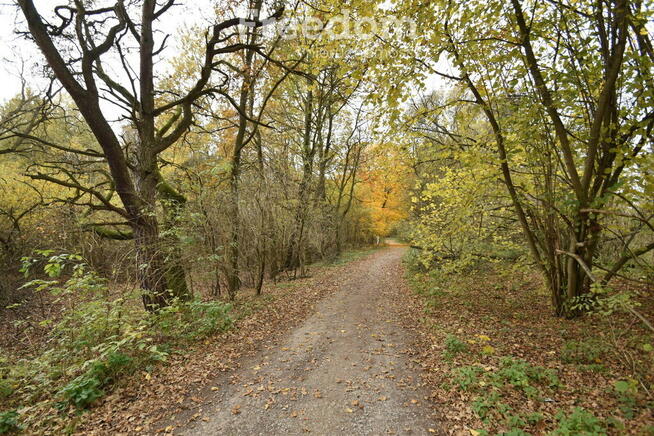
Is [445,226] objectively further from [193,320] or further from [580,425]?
[193,320]

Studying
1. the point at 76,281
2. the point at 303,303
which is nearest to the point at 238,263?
the point at 303,303

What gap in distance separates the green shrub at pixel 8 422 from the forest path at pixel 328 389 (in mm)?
1879

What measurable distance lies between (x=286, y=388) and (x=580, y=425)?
3476 mm

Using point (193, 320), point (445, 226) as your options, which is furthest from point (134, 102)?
point (445, 226)

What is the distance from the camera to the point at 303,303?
869cm

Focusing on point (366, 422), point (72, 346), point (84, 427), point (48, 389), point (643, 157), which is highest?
point (643, 157)

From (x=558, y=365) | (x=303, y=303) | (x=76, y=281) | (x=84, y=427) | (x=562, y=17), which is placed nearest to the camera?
(x=84, y=427)

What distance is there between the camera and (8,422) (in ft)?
11.0

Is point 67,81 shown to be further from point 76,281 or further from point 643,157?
point 643,157

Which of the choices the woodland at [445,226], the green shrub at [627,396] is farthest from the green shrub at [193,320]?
the green shrub at [627,396]

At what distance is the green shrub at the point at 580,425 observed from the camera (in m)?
2.81

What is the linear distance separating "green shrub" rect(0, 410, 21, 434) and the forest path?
1.88 meters

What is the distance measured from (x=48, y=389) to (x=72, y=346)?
731 mm

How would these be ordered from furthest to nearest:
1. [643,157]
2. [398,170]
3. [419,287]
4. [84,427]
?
[419,287], [398,170], [643,157], [84,427]
